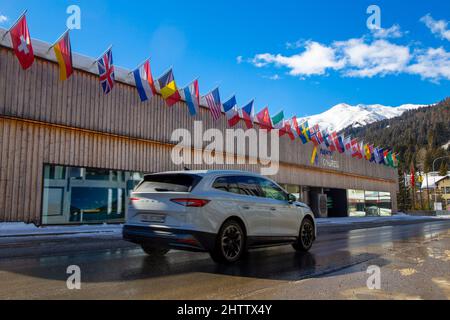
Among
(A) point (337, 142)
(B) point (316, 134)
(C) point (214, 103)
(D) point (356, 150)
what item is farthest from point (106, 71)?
(D) point (356, 150)

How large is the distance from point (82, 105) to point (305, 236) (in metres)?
12.6

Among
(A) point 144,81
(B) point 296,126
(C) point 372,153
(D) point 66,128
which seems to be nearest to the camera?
(D) point 66,128

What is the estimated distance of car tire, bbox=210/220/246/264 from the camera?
21.4 ft

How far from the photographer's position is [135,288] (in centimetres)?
473

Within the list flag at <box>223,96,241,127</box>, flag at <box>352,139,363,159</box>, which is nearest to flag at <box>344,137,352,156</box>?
flag at <box>352,139,363,159</box>

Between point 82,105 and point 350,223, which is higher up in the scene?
point 82,105

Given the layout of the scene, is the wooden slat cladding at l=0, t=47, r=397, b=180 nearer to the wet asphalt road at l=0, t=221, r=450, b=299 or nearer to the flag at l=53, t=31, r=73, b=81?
the flag at l=53, t=31, r=73, b=81

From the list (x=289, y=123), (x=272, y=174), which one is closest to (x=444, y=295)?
(x=272, y=174)

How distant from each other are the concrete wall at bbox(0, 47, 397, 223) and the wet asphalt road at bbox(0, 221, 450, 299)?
7.42 m

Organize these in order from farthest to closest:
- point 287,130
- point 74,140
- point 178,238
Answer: point 287,130 → point 74,140 → point 178,238

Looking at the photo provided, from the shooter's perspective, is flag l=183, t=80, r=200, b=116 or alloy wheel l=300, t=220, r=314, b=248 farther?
flag l=183, t=80, r=200, b=116

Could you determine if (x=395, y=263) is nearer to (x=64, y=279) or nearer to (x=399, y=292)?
(x=399, y=292)

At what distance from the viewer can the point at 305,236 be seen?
902 cm

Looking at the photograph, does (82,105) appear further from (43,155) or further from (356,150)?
(356,150)
